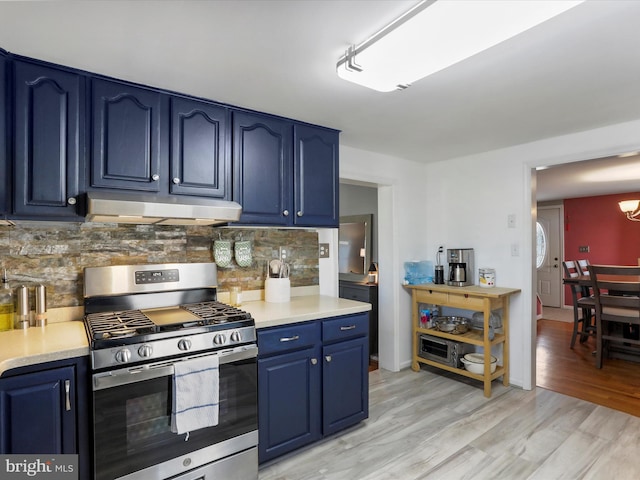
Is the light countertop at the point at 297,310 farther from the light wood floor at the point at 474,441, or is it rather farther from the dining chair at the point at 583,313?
the dining chair at the point at 583,313

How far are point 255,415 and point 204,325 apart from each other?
0.61 meters

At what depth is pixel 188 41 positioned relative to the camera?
62.2 inches

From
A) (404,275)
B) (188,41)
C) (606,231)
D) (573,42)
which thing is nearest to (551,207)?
(606,231)

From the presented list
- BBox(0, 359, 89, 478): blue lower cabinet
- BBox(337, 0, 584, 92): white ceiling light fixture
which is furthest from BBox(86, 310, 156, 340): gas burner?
BBox(337, 0, 584, 92): white ceiling light fixture

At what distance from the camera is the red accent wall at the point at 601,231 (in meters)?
6.35

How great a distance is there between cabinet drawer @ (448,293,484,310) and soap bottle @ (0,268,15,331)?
3166 mm

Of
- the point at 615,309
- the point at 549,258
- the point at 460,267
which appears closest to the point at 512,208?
the point at 460,267

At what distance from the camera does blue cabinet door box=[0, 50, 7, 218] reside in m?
1.66

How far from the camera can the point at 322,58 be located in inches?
67.2

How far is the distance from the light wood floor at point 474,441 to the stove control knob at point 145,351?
1006 millimetres

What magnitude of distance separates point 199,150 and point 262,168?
0.42 m

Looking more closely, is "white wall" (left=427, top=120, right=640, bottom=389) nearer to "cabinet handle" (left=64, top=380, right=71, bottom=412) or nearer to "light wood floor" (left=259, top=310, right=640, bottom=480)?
"light wood floor" (left=259, top=310, right=640, bottom=480)

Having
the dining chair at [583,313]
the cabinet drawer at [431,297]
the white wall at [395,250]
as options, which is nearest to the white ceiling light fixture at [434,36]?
the white wall at [395,250]

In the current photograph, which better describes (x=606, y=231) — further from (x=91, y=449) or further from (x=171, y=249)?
(x=91, y=449)
